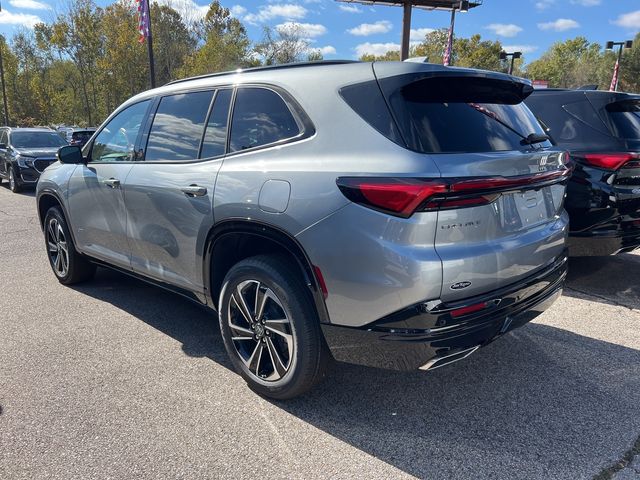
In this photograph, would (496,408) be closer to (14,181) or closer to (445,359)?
(445,359)

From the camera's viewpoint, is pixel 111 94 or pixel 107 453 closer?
pixel 107 453

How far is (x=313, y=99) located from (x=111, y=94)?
4881cm

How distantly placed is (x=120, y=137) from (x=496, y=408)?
3518 millimetres

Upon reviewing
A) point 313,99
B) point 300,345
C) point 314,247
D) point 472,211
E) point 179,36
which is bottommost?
point 300,345

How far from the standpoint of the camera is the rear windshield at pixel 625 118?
4.52 metres

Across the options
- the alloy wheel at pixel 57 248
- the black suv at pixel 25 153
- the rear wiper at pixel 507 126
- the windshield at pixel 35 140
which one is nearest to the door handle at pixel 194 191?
the rear wiper at pixel 507 126

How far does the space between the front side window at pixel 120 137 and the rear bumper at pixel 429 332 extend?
7.98 feet

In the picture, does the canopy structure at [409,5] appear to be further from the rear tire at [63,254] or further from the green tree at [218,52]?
the rear tire at [63,254]

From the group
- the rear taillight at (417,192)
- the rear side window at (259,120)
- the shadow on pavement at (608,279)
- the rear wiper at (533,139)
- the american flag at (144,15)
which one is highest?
the american flag at (144,15)

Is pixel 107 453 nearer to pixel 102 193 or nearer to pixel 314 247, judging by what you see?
pixel 314 247

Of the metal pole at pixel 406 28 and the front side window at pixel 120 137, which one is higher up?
the metal pole at pixel 406 28

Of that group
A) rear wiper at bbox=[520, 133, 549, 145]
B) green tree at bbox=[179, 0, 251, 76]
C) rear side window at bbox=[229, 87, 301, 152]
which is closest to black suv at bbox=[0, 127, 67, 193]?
rear side window at bbox=[229, 87, 301, 152]

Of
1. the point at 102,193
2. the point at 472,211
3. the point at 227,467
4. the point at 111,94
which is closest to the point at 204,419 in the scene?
the point at 227,467

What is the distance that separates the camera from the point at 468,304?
7.48 ft
